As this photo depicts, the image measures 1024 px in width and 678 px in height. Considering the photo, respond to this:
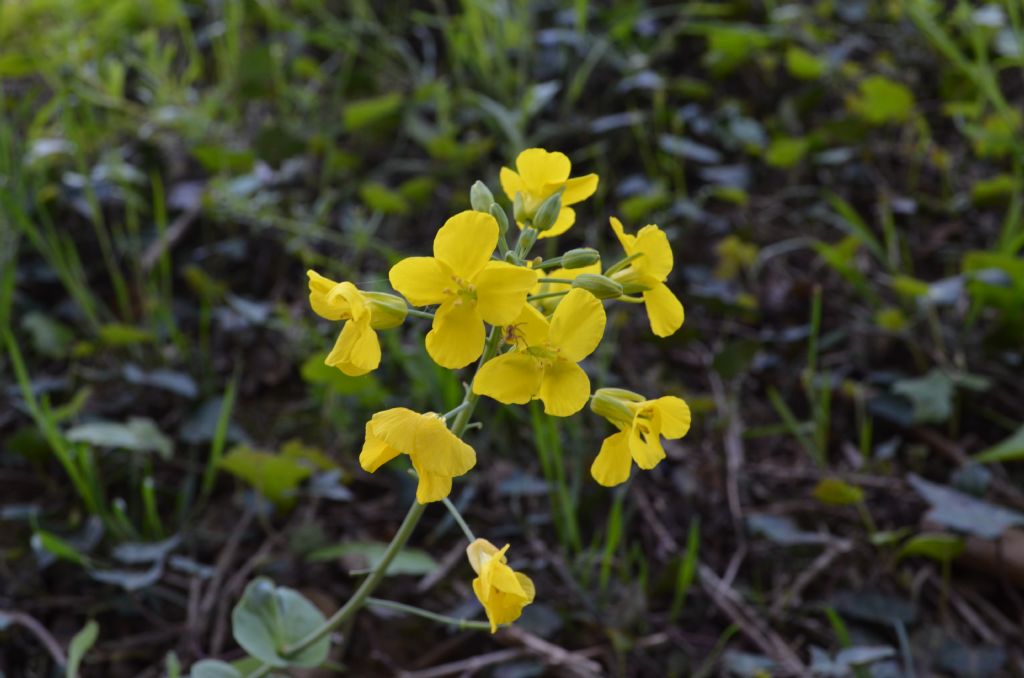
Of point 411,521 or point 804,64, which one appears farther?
point 804,64

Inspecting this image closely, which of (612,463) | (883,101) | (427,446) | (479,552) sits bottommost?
(883,101)

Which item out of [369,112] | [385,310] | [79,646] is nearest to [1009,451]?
[385,310]

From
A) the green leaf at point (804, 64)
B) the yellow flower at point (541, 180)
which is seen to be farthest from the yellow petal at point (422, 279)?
the green leaf at point (804, 64)

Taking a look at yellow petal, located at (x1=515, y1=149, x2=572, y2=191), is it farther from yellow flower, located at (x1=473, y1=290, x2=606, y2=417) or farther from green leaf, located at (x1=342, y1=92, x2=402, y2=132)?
green leaf, located at (x1=342, y1=92, x2=402, y2=132)

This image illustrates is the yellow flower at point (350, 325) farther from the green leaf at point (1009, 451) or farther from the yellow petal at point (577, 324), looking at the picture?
the green leaf at point (1009, 451)

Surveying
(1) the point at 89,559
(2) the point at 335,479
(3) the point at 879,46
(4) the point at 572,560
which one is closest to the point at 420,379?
(2) the point at 335,479

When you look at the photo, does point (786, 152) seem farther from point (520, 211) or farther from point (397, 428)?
point (397, 428)
